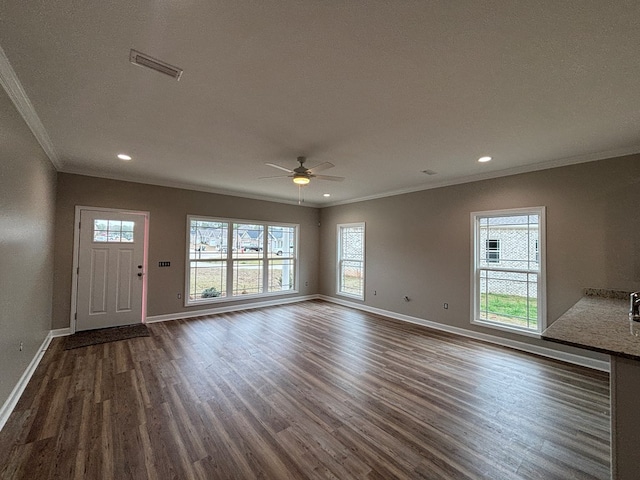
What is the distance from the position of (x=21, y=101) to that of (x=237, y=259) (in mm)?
4395

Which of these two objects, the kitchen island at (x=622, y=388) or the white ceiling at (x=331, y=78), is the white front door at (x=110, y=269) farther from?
the kitchen island at (x=622, y=388)

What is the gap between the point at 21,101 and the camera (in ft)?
7.52

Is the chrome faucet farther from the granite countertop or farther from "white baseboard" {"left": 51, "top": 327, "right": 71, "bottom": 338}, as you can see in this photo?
"white baseboard" {"left": 51, "top": 327, "right": 71, "bottom": 338}

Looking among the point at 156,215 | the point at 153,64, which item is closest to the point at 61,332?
the point at 156,215

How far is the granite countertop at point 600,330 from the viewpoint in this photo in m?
1.44

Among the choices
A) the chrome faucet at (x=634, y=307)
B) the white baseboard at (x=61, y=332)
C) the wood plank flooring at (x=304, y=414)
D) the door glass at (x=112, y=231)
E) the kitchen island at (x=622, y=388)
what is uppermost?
the door glass at (x=112, y=231)

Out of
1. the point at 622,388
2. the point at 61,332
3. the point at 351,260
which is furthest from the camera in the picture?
the point at 351,260

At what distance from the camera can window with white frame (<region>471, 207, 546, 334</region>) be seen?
391cm

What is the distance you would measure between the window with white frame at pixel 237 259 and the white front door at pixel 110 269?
898 mm

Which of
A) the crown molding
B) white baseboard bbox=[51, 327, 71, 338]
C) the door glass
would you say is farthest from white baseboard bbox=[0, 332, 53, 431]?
the crown molding

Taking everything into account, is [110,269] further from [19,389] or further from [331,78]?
[331,78]

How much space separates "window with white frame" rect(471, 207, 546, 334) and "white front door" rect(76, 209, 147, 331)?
6084mm

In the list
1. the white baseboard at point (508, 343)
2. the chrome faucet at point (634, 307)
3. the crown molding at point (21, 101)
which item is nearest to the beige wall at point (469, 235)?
the white baseboard at point (508, 343)

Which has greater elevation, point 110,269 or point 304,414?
point 110,269
